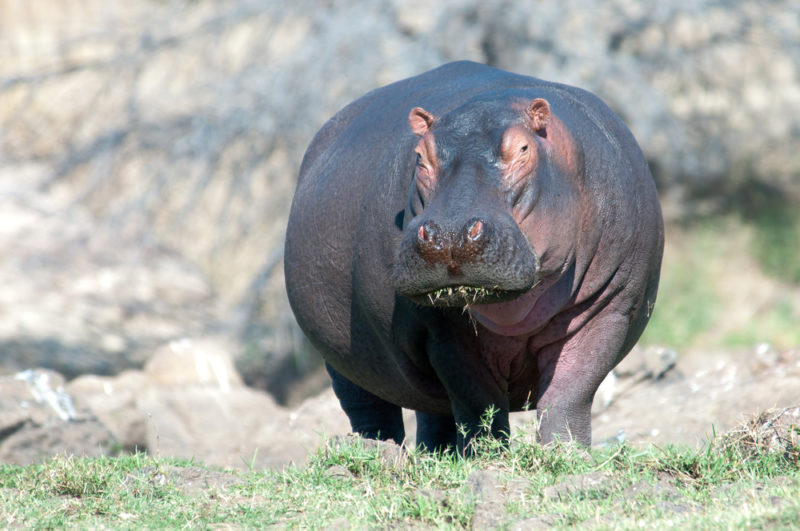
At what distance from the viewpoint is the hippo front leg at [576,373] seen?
4531 millimetres

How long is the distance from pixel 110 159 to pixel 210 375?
3.06 m

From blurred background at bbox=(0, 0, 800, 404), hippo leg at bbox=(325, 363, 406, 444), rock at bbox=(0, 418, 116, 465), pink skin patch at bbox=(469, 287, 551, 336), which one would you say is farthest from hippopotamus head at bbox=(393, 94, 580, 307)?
blurred background at bbox=(0, 0, 800, 404)

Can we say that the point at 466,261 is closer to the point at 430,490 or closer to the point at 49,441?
the point at 430,490

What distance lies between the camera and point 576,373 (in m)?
4.59

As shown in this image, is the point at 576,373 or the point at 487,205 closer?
the point at 487,205

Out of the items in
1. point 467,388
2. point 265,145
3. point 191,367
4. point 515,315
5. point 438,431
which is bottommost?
point 191,367

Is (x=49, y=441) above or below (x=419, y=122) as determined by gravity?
below

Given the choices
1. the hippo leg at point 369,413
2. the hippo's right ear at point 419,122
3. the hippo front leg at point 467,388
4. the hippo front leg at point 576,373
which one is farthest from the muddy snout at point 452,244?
the hippo leg at point 369,413

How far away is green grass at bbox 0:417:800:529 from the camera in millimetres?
3545

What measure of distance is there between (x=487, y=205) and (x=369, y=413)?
243 cm

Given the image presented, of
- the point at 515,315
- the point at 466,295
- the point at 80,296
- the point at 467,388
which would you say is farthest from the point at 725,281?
the point at 466,295

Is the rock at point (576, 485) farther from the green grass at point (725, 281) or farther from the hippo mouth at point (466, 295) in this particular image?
the green grass at point (725, 281)

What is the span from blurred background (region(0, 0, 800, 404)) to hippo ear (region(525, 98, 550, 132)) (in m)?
6.50

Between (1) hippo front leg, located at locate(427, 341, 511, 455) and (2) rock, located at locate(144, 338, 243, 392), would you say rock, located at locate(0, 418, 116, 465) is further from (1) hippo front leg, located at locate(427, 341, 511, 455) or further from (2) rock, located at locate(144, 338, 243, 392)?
(1) hippo front leg, located at locate(427, 341, 511, 455)
